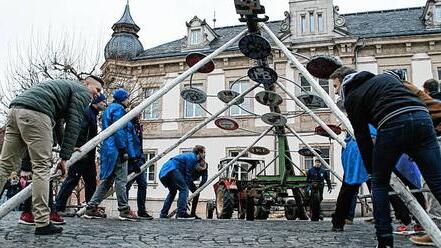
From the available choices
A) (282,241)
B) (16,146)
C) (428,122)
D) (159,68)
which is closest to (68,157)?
(16,146)

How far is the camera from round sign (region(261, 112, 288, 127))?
1100 cm

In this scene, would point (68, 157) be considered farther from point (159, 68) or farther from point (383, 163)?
point (159, 68)

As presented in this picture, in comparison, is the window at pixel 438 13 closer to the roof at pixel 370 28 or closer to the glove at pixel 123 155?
the roof at pixel 370 28

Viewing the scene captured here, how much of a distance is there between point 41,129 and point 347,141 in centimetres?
475

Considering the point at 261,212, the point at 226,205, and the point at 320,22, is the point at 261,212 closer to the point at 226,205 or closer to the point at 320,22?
the point at 226,205

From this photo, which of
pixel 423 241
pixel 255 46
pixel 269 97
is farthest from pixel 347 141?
pixel 269 97

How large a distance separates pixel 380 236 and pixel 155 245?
203 centimetres

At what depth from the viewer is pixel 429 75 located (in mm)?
24734

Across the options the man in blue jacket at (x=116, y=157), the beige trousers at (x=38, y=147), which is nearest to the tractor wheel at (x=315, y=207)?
the man in blue jacket at (x=116, y=157)

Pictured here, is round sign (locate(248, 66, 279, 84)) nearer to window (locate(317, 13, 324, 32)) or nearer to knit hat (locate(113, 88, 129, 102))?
knit hat (locate(113, 88, 129, 102))

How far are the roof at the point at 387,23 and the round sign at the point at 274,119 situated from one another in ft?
55.0

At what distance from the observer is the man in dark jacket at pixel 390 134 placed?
3.84 metres

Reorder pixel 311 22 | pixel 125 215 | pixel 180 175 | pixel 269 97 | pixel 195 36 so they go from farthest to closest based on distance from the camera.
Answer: pixel 195 36, pixel 311 22, pixel 269 97, pixel 180 175, pixel 125 215

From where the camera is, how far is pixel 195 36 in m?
31.3
